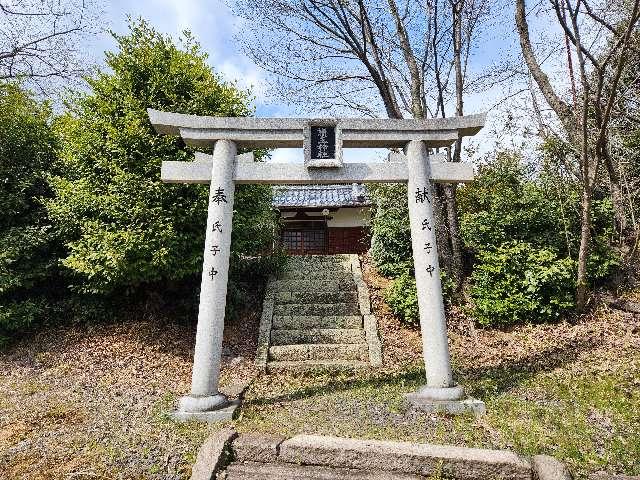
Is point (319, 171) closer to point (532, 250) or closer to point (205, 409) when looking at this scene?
point (205, 409)

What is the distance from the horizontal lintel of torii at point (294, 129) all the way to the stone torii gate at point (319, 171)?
0.01 m

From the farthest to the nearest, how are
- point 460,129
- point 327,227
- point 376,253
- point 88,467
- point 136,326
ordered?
point 327,227, point 376,253, point 136,326, point 460,129, point 88,467

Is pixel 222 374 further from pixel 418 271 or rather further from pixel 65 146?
pixel 65 146

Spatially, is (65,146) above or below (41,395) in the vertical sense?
above

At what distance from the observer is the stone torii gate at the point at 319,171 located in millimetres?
6109

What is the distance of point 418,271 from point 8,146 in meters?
8.96

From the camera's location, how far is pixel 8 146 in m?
9.34

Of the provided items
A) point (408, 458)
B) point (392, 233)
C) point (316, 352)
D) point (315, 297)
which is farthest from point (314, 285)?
point (408, 458)

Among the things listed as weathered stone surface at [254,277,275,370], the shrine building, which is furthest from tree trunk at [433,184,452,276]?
the shrine building

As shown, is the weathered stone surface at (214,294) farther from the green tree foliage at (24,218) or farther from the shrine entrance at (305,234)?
the shrine entrance at (305,234)

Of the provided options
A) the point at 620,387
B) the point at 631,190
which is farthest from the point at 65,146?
the point at 631,190

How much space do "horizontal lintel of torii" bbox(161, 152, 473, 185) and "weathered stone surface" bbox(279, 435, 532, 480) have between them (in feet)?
12.0

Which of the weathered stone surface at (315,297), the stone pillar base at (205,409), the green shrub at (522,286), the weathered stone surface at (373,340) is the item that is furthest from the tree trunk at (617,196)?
the stone pillar base at (205,409)

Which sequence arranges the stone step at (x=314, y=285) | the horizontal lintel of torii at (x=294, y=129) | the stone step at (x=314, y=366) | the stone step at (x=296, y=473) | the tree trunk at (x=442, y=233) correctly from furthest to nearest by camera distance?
1. the stone step at (x=314, y=285)
2. the tree trunk at (x=442, y=233)
3. the stone step at (x=314, y=366)
4. the horizontal lintel of torii at (x=294, y=129)
5. the stone step at (x=296, y=473)
